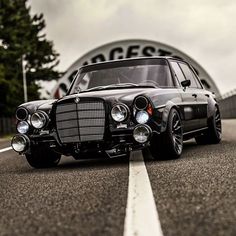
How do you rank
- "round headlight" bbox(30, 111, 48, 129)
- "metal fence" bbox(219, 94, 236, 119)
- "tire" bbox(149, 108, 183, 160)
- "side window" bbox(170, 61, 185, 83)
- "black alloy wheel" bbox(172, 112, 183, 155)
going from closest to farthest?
"tire" bbox(149, 108, 183, 160)
"round headlight" bbox(30, 111, 48, 129)
"black alloy wheel" bbox(172, 112, 183, 155)
"side window" bbox(170, 61, 185, 83)
"metal fence" bbox(219, 94, 236, 119)

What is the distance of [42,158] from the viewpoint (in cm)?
831

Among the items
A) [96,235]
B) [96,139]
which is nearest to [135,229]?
[96,235]

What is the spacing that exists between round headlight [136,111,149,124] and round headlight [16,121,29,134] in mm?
1591

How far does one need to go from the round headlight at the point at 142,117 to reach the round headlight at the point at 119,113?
0.50 feet

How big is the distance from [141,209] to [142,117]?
3.29 meters

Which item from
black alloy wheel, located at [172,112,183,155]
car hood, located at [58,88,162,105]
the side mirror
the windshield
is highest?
the windshield

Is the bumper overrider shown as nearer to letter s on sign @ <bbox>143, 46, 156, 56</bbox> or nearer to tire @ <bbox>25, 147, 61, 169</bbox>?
tire @ <bbox>25, 147, 61, 169</bbox>

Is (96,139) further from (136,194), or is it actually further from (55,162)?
(136,194)

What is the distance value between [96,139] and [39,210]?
3058mm

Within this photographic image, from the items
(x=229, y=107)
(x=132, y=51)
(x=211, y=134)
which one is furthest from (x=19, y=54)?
(x=211, y=134)

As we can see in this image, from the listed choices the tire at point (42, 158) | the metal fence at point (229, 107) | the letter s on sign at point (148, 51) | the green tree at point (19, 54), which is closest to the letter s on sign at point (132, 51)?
the letter s on sign at point (148, 51)

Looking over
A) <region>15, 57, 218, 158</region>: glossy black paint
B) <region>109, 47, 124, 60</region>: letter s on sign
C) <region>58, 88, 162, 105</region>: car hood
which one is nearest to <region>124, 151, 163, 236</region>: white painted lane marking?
<region>15, 57, 218, 158</region>: glossy black paint

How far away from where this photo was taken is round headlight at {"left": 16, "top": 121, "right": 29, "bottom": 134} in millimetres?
7967

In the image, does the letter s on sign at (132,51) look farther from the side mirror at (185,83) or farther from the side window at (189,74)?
the side mirror at (185,83)
